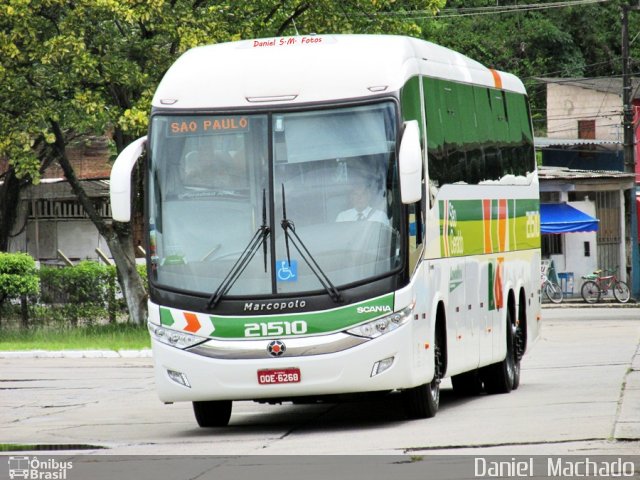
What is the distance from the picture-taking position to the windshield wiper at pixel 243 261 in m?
13.9

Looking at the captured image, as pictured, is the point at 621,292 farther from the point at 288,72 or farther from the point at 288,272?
the point at 288,272

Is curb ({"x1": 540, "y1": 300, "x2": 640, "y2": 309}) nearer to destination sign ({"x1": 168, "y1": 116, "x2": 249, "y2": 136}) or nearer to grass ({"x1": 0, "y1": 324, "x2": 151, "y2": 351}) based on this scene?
grass ({"x1": 0, "y1": 324, "x2": 151, "y2": 351})

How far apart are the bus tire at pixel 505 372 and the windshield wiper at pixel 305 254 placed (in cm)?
557

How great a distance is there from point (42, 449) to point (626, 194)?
42.9m

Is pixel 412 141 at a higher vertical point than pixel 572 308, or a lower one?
higher

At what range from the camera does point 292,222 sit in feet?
45.9

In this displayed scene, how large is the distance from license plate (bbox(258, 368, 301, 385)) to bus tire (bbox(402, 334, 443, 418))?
1540mm

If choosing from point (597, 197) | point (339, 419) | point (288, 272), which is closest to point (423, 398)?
point (339, 419)

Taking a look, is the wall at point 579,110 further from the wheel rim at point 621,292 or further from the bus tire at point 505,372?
the bus tire at point 505,372

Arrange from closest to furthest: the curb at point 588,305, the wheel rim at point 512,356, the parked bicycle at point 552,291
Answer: the wheel rim at point 512,356 < the curb at point 588,305 < the parked bicycle at point 552,291
